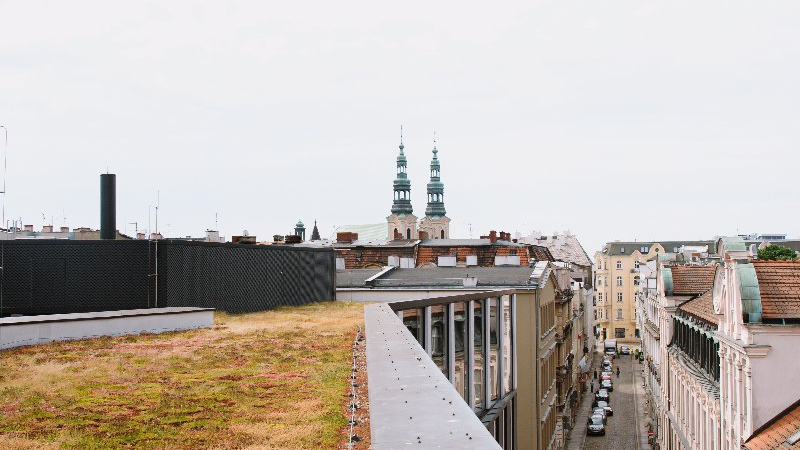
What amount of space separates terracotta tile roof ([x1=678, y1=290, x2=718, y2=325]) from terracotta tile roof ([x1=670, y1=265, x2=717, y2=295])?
180 inches

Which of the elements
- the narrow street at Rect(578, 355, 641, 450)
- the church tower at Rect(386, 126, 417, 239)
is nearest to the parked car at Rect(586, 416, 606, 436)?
the narrow street at Rect(578, 355, 641, 450)

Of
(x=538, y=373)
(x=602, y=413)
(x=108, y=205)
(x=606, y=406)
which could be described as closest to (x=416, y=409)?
(x=108, y=205)

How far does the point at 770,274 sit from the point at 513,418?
18805 mm

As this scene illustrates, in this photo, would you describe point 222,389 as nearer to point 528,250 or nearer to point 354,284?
point 354,284

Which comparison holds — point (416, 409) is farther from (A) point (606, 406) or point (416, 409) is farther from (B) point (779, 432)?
(A) point (606, 406)

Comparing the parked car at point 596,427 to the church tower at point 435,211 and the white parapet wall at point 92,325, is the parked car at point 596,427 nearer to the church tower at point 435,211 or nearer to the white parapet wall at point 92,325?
the white parapet wall at point 92,325

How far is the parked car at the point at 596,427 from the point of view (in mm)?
65688

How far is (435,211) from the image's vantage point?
16600 cm

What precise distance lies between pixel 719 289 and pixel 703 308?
276 inches

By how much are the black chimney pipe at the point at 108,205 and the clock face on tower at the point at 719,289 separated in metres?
21.2

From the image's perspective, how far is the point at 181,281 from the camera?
33031 millimetres

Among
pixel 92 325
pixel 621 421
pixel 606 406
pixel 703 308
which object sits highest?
pixel 92 325

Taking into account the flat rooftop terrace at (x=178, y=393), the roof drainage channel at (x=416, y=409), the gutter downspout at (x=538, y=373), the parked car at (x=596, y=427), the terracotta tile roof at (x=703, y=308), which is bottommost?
the parked car at (x=596, y=427)

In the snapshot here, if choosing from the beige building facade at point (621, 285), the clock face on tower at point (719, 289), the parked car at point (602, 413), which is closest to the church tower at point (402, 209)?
the beige building facade at point (621, 285)
